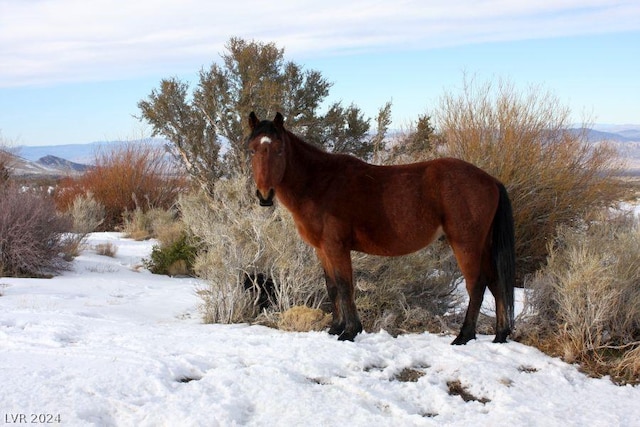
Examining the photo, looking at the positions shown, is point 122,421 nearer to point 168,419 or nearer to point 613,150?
point 168,419

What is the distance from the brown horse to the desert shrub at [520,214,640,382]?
463mm

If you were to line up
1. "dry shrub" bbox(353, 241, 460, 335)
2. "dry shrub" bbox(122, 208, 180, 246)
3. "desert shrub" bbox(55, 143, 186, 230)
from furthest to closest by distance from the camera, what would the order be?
"desert shrub" bbox(55, 143, 186, 230), "dry shrub" bbox(122, 208, 180, 246), "dry shrub" bbox(353, 241, 460, 335)

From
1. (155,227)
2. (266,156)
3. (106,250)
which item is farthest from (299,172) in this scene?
(155,227)

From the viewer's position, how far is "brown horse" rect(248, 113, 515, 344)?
15.9 feet

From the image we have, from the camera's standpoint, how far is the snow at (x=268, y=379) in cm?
352

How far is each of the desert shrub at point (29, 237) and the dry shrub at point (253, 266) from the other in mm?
3195

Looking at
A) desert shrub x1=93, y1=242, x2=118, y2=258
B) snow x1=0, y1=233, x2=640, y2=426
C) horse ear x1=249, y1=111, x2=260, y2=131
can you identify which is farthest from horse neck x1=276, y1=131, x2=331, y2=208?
desert shrub x1=93, y1=242, x2=118, y2=258

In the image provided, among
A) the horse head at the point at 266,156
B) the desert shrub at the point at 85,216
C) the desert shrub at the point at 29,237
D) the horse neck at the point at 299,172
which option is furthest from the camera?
the desert shrub at the point at 85,216

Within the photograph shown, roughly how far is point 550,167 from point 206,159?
28.9 ft

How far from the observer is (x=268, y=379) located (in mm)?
4012

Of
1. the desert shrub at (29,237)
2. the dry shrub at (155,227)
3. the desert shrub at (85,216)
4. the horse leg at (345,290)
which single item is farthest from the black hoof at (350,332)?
the desert shrub at (85,216)

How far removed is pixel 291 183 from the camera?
16.6ft

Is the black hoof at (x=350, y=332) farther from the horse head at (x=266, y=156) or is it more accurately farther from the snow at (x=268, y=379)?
the horse head at (x=266, y=156)

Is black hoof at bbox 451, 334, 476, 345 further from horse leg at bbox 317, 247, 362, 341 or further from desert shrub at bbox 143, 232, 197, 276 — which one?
desert shrub at bbox 143, 232, 197, 276
